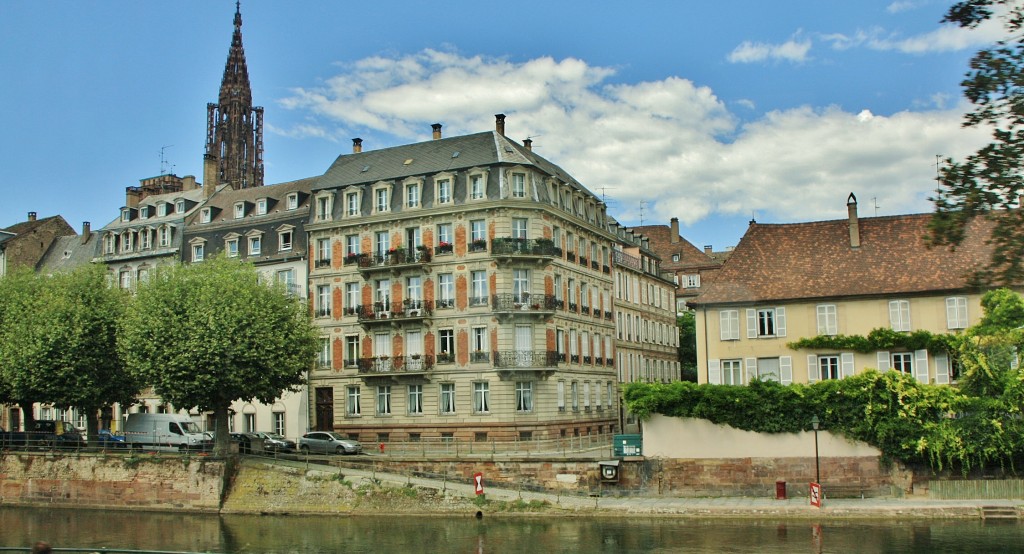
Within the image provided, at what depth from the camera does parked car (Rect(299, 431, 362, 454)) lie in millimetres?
51312

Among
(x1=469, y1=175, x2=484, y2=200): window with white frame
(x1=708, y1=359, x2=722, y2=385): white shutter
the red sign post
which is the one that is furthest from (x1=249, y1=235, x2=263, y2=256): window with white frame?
the red sign post

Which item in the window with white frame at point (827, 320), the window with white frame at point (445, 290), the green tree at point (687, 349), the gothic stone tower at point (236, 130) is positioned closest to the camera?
the window with white frame at point (827, 320)

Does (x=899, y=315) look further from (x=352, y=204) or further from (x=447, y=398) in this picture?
(x=352, y=204)

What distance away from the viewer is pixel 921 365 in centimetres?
4541

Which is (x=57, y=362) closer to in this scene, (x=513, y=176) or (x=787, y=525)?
(x=513, y=176)

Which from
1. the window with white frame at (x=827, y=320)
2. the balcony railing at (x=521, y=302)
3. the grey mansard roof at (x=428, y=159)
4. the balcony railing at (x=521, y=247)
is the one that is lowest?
the window with white frame at (x=827, y=320)

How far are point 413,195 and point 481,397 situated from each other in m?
13.2

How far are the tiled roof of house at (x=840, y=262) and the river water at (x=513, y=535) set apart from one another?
13276 millimetres

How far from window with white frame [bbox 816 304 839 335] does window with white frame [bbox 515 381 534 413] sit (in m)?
17.0

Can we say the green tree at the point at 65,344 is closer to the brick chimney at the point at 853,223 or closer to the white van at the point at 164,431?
the white van at the point at 164,431

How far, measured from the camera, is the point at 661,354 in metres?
80.6

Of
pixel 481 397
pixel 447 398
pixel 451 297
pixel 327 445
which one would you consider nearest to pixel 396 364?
pixel 447 398

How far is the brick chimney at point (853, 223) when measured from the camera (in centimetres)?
4934

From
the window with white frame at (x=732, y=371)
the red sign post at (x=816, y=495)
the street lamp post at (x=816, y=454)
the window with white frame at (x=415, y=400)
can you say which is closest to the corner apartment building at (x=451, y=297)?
the window with white frame at (x=415, y=400)
